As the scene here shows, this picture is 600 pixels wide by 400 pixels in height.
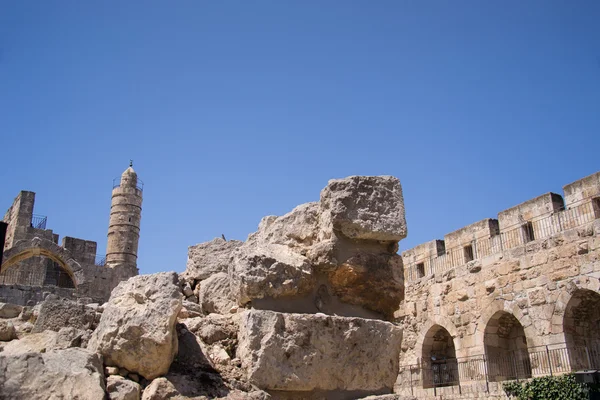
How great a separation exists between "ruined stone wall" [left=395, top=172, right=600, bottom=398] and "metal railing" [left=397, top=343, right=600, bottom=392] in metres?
0.03

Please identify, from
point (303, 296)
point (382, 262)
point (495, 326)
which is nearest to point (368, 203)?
point (382, 262)

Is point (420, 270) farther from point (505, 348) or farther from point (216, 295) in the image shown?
point (216, 295)

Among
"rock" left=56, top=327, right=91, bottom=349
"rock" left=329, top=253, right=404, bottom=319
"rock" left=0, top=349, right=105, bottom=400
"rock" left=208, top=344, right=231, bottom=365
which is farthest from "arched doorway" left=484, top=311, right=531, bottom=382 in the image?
"rock" left=0, top=349, right=105, bottom=400

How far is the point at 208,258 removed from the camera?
4.77m

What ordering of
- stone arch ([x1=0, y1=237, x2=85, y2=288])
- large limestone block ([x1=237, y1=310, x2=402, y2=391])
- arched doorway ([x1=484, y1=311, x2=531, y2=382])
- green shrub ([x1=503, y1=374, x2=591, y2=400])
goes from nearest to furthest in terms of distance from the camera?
large limestone block ([x1=237, y1=310, x2=402, y2=391]) < green shrub ([x1=503, y1=374, x2=591, y2=400]) < arched doorway ([x1=484, y1=311, x2=531, y2=382]) < stone arch ([x1=0, y1=237, x2=85, y2=288])

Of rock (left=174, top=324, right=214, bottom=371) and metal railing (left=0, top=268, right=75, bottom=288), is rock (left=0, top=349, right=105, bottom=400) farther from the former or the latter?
metal railing (left=0, top=268, right=75, bottom=288)

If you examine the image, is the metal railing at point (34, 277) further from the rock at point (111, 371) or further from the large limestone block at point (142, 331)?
the rock at point (111, 371)

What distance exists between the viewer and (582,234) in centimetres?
1203

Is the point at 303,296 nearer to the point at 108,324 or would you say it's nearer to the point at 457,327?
the point at 108,324

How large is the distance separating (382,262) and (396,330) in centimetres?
46

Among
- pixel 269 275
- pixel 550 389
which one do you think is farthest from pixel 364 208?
pixel 550 389

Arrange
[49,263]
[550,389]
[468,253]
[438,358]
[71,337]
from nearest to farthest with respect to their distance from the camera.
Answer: [71,337] → [550,389] → [468,253] → [438,358] → [49,263]

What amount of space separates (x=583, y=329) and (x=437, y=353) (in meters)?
4.47

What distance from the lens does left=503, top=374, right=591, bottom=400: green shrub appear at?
1092 cm
